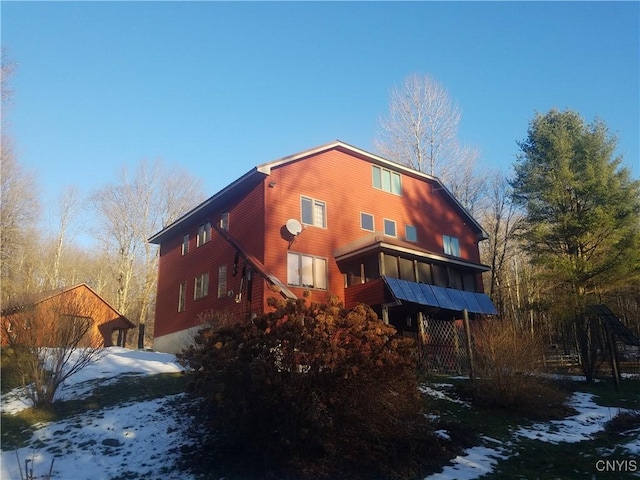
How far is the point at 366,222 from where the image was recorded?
75.3 feet

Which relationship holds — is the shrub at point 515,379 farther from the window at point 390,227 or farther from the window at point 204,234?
the window at point 204,234

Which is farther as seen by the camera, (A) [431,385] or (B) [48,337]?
(A) [431,385]

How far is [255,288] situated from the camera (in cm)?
1870

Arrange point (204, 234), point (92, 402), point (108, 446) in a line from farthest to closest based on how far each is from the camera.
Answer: point (204, 234) → point (92, 402) → point (108, 446)

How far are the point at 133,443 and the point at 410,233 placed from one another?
720 inches

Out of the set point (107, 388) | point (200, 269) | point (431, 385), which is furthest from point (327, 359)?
point (200, 269)

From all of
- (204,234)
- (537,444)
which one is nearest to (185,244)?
(204,234)

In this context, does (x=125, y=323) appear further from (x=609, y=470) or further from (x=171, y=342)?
(x=609, y=470)

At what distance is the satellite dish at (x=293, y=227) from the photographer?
19062 millimetres

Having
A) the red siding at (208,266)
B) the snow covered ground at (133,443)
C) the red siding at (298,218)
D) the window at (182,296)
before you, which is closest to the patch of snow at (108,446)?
the snow covered ground at (133,443)

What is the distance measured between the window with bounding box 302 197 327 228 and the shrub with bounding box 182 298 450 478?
500 inches

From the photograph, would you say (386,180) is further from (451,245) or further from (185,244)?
(185,244)

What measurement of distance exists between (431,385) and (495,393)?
7.14 feet

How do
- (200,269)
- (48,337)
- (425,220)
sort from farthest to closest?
(425,220) → (200,269) → (48,337)
